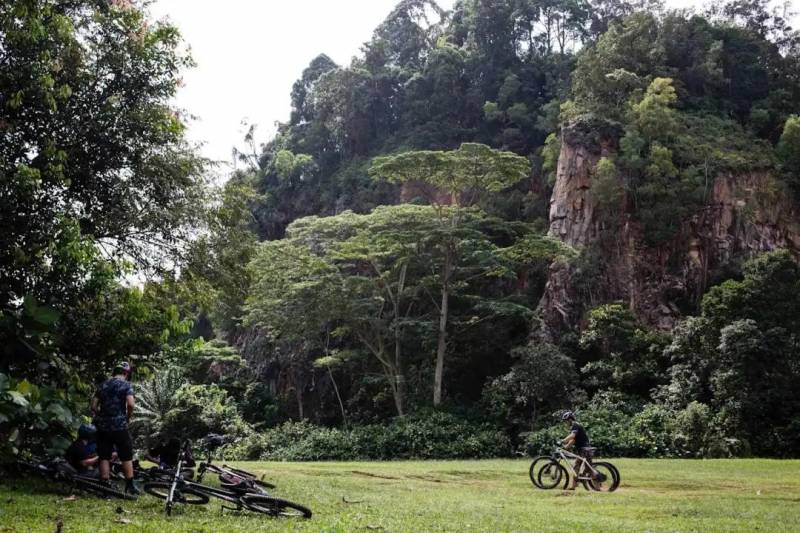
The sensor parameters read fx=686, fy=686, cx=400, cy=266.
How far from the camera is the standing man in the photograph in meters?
7.63

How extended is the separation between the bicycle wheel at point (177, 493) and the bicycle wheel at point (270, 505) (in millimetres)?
Answer: 508

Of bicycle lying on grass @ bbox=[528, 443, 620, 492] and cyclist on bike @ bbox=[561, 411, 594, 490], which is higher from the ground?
cyclist on bike @ bbox=[561, 411, 594, 490]

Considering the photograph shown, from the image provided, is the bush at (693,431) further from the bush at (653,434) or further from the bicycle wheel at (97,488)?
the bicycle wheel at (97,488)

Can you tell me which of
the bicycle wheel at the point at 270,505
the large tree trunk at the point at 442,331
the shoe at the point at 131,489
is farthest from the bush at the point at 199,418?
the bicycle wheel at the point at 270,505

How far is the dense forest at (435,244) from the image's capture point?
961 cm

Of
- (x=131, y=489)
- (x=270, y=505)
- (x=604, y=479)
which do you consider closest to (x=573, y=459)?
(x=604, y=479)

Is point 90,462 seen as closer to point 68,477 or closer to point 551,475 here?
point 68,477

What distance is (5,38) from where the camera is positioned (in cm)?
945

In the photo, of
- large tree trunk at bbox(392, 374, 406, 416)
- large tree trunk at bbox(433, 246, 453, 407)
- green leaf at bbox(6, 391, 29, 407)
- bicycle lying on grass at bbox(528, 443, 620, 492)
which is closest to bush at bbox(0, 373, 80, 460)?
green leaf at bbox(6, 391, 29, 407)

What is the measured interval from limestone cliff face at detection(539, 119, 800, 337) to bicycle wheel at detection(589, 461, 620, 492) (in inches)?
574

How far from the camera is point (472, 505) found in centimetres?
891

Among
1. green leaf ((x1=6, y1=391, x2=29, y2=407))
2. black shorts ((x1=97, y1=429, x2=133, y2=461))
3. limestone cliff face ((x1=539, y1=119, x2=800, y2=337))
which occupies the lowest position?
black shorts ((x1=97, y1=429, x2=133, y2=461))

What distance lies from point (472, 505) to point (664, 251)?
2062cm

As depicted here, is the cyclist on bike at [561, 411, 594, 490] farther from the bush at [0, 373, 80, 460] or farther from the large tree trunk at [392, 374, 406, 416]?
the large tree trunk at [392, 374, 406, 416]
